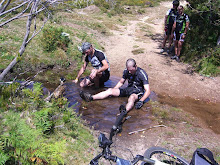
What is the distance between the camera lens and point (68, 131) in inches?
154

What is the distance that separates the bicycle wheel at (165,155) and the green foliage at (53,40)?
6587 mm

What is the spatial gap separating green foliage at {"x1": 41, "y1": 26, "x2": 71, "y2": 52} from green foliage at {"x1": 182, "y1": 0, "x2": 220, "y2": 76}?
17.2ft

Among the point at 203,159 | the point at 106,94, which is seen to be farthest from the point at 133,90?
the point at 203,159

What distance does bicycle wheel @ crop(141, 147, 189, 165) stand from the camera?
11.3 feet

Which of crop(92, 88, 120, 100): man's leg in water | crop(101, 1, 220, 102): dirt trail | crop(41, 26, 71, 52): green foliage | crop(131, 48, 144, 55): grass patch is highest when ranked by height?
crop(41, 26, 71, 52): green foliage

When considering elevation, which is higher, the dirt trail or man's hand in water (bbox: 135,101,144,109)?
man's hand in water (bbox: 135,101,144,109)

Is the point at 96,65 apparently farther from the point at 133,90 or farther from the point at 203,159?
the point at 203,159

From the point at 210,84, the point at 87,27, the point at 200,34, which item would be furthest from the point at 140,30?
the point at 210,84

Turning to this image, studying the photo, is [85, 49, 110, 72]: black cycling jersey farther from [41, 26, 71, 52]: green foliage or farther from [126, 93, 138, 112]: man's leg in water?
[41, 26, 71, 52]: green foliage

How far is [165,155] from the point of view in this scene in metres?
3.65

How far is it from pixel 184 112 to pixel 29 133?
4214mm

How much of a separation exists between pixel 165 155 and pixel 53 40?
22.9 ft

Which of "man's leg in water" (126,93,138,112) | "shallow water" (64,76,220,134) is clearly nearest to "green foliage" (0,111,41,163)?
"shallow water" (64,76,220,134)

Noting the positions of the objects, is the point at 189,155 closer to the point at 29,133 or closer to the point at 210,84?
the point at 29,133
